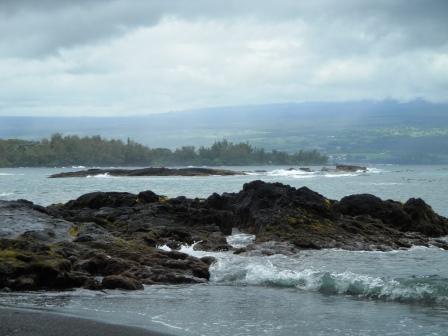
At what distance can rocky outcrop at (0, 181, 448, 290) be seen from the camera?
19.9 m

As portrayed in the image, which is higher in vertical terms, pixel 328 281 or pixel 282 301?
pixel 328 281

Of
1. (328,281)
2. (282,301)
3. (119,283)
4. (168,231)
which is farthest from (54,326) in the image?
(168,231)

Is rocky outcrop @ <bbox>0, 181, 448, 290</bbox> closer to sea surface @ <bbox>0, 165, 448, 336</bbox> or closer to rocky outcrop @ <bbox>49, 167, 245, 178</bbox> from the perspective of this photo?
sea surface @ <bbox>0, 165, 448, 336</bbox>

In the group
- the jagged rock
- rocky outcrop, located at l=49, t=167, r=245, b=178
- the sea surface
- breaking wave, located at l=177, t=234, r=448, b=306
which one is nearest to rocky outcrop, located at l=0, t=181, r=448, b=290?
the jagged rock

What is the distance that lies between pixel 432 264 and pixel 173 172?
382ft

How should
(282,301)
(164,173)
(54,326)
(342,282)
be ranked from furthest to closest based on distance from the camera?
(164,173), (342,282), (282,301), (54,326)

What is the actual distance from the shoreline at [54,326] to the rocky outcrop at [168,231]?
403 cm

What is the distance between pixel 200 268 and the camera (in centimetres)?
2172

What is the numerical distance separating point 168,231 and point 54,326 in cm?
1633

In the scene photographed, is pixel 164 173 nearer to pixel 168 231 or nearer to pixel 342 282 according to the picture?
pixel 168 231

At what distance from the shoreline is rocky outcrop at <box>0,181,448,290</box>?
4032 millimetres

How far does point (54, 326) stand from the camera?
14.0 m

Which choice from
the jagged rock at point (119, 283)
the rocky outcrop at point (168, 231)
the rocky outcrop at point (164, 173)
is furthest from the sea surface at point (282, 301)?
the rocky outcrop at point (164, 173)

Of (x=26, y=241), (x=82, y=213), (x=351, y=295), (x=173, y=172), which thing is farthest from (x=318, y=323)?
(x=173, y=172)
